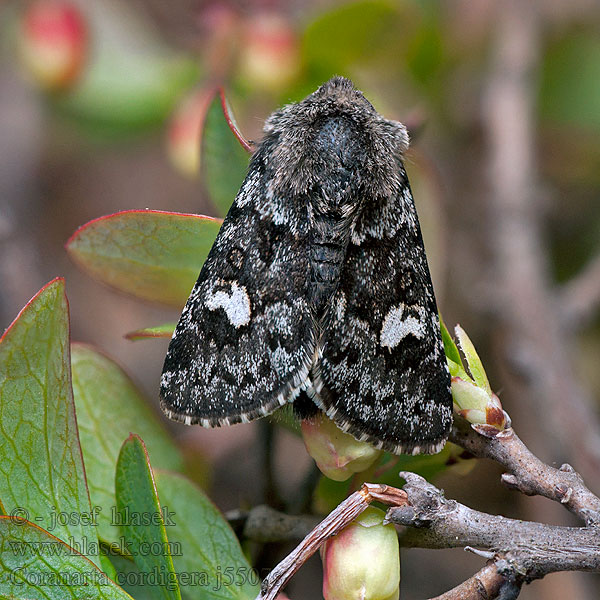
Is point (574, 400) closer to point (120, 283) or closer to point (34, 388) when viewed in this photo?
point (120, 283)

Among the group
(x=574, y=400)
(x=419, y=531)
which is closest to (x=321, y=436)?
(x=419, y=531)

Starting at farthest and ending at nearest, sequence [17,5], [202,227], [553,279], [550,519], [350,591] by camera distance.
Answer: [17,5] < [553,279] < [550,519] < [202,227] < [350,591]

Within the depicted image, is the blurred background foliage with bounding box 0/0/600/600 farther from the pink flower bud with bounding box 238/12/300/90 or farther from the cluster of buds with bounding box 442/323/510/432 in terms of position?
the cluster of buds with bounding box 442/323/510/432

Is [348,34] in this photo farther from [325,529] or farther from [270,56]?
[325,529]

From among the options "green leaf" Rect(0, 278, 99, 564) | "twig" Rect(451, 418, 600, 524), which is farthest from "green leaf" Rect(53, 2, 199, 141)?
"twig" Rect(451, 418, 600, 524)

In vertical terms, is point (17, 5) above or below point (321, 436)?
above

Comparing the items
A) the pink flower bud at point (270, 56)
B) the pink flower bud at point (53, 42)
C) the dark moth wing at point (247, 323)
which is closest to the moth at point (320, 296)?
the dark moth wing at point (247, 323)

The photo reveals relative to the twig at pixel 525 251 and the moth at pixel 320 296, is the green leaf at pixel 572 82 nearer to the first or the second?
the twig at pixel 525 251
